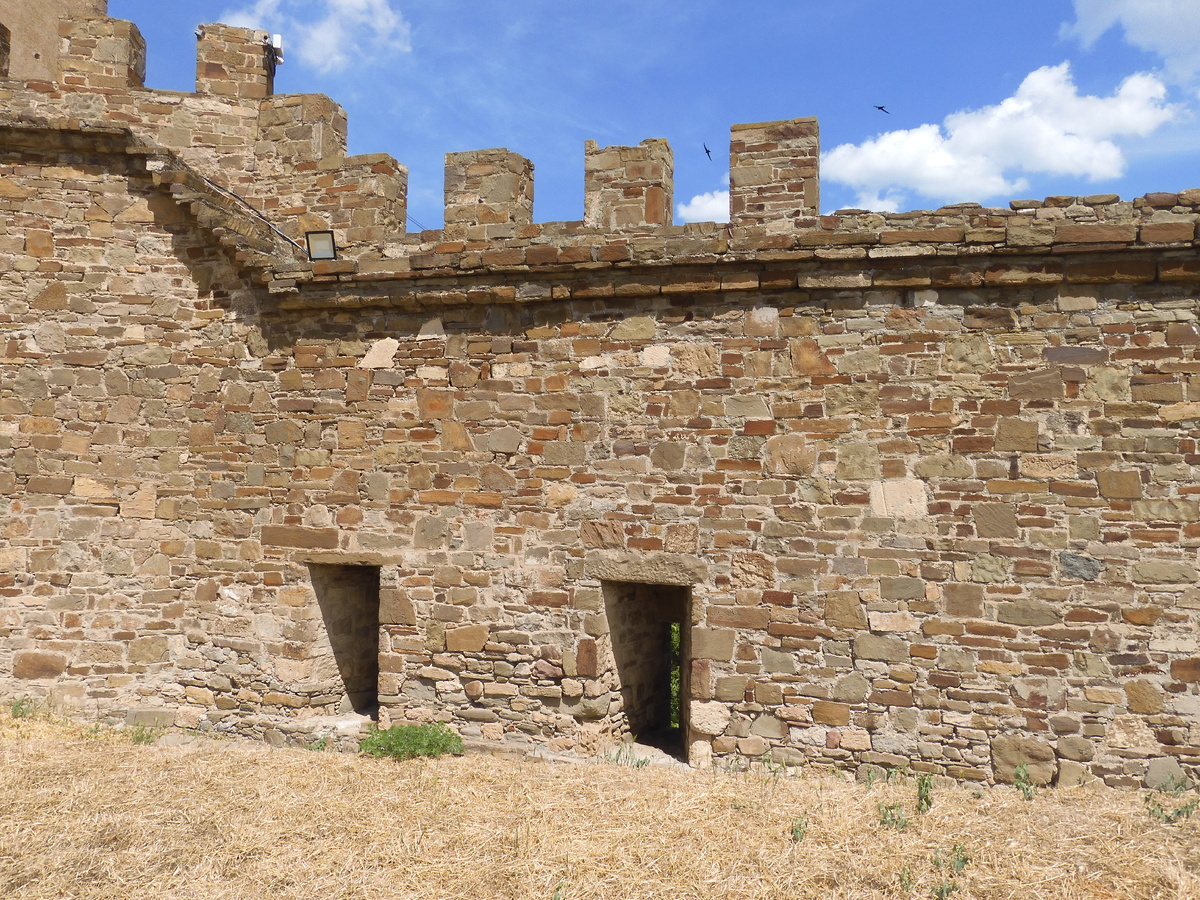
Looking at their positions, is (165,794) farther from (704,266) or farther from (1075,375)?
(1075,375)

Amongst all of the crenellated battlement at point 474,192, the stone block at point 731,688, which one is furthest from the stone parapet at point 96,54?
the stone block at point 731,688

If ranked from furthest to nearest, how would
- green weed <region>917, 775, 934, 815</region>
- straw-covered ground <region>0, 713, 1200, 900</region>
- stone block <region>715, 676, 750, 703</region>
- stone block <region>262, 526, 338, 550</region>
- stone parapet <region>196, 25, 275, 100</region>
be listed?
stone parapet <region>196, 25, 275, 100</region> < stone block <region>262, 526, 338, 550</region> < stone block <region>715, 676, 750, 703</region> < green weed <region>917, 775, 934, 815</region> < straw-covered ground <region>0, 713, 1200, 900</region>

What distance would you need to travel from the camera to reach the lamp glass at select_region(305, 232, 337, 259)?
6.44 meters

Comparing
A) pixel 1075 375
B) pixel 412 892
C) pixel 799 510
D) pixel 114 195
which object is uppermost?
Result: pixel 114 195

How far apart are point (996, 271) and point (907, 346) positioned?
0.73 m

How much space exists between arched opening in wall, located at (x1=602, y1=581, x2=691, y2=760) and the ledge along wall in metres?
0.06

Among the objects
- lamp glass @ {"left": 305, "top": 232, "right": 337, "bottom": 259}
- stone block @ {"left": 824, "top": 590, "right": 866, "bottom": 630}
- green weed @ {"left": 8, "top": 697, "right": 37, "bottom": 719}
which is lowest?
green weed @ {"left": 8, "top": 697, "right": 37, "bottom": 719}

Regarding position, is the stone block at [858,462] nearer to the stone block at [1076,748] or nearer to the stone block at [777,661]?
the stone block at [777,661]

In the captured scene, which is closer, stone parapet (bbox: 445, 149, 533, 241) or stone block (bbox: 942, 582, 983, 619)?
stone block (bbox: 942, 582, 983, 619)

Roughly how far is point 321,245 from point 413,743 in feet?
12.8

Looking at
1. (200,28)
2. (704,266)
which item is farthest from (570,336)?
(200,28)

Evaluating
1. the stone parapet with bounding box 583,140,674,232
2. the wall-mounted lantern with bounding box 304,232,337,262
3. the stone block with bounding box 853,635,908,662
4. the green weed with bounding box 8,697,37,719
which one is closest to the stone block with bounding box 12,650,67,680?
the green weed with bounding box 8,697,37,719

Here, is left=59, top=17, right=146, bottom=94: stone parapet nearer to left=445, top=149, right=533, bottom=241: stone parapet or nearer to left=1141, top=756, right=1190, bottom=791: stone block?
left=445, top=149, right=533, bottom=241: stone parapet

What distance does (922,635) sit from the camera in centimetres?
547
